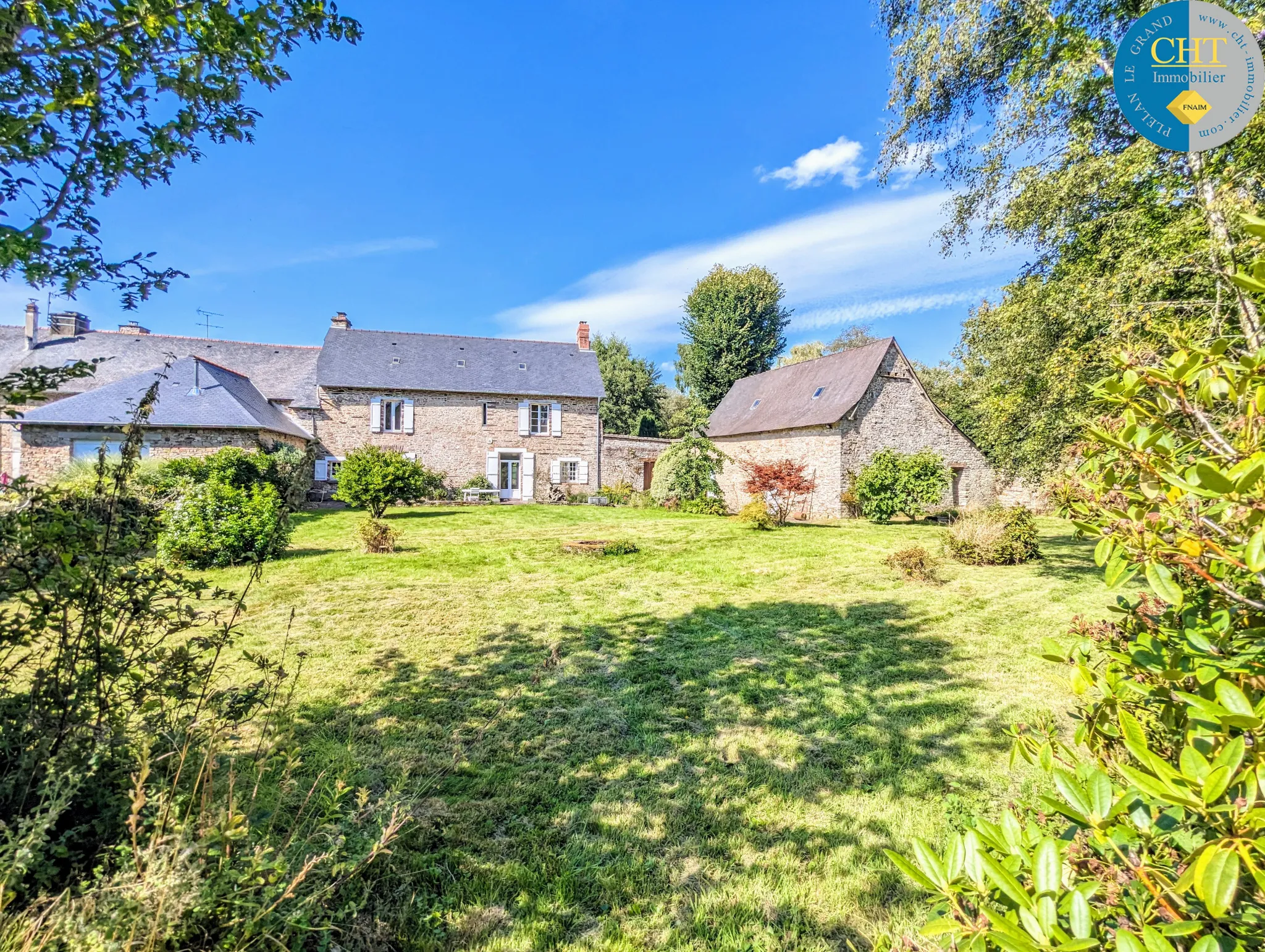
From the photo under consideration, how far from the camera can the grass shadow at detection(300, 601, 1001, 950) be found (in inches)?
85.6

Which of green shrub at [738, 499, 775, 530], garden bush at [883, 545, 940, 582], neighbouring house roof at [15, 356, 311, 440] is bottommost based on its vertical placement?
garden bush at [883, 545, 940, 582]

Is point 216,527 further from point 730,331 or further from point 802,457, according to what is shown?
point 730,331

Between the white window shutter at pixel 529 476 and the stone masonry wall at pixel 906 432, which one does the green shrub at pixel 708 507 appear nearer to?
the stone masonry wall at pixel 906 432

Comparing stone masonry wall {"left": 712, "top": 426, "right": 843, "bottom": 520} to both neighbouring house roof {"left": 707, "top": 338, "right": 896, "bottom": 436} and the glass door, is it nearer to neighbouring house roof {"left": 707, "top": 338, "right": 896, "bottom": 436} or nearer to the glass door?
neighbouring house roof {"left": 707, "top": 338, "right": 896, "bottom": 436}

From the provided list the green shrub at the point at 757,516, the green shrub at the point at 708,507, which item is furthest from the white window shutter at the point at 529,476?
the green shrub at the point at 757,516

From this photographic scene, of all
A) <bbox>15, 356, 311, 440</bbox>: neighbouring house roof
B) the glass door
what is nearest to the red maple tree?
the glass door

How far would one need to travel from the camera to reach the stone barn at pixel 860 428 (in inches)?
666

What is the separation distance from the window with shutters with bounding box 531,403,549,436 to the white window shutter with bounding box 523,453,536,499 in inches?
42.6

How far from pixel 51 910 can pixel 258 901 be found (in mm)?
502

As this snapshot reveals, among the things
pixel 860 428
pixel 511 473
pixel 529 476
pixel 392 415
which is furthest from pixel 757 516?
pixel 392 415

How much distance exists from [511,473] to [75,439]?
1300cm

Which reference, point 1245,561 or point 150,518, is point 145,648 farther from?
point 1245,561

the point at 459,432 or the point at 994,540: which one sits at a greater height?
the point at 459,432

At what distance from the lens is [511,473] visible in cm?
2173
